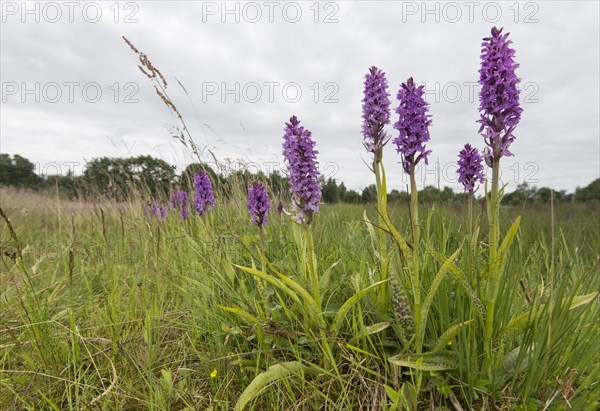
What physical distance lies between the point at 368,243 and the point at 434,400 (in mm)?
1553

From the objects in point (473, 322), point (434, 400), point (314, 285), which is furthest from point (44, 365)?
point (473, 322)

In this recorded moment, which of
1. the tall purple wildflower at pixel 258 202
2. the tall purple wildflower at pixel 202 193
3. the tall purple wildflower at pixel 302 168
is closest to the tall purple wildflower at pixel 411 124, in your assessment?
the tall purple wildflower at pixel 302 168

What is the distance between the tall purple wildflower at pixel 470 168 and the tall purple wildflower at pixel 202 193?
2.94 meters

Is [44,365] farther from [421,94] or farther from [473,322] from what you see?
[421,94]

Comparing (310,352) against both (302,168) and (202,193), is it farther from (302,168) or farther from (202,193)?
(202,193)

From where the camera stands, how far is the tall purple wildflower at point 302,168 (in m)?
2.50

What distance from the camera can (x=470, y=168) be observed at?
3.32 metres

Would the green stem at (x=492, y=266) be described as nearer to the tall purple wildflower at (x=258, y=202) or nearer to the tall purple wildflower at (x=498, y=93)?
the tall purple wildflower at (x=498, y=93)

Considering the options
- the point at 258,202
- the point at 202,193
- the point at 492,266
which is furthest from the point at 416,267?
the point at 202,193

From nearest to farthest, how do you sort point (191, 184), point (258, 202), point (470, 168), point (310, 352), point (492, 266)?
point (492, 266) → point (310, 352) → point (258, 202) → point (470, 168) → point (191, 184)

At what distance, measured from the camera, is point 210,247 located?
367cm

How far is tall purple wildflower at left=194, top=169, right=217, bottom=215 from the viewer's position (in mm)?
4438

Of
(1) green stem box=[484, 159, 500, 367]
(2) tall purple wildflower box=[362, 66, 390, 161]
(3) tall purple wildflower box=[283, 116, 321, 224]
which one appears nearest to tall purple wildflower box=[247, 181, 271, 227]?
(3) tall purple wildflower box=[283, 116, 321, 224]

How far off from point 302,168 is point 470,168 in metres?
1.79
